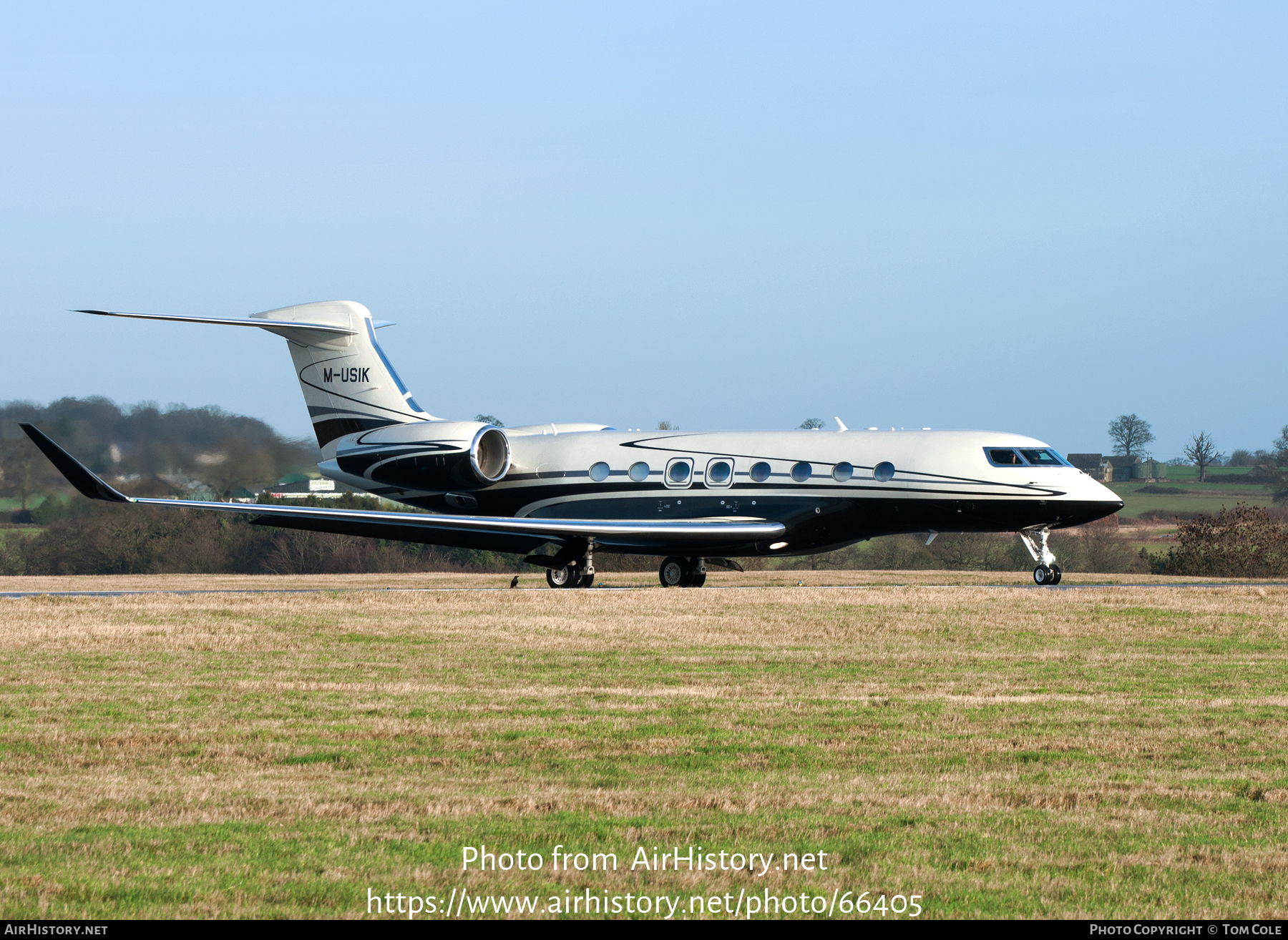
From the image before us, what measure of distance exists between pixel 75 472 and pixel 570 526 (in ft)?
32.6

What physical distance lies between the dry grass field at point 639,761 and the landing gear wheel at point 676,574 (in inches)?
461

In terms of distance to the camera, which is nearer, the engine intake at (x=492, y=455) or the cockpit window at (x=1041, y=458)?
the cockpit window at (x=1041, y=458)

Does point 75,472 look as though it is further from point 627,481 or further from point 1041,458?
point 1041,458

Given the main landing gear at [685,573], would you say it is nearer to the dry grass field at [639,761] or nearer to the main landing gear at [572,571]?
the main landing gear at [572,571]

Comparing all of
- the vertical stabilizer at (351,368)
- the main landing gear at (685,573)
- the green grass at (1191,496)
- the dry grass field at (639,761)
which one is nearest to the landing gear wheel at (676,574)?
the main landing gear at (685,573)

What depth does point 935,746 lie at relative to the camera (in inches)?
419

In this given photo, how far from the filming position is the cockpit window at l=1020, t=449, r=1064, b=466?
28.6 metres

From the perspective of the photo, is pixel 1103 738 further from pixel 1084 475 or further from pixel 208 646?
pixel 1084 475

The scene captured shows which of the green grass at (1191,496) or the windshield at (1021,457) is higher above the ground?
the windshield at (1021,457)

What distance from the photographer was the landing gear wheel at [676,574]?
32.3 meters

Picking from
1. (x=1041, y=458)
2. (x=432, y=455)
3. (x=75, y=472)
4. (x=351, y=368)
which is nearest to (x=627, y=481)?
(x=432, y=455)

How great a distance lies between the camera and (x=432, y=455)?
1267 inches
